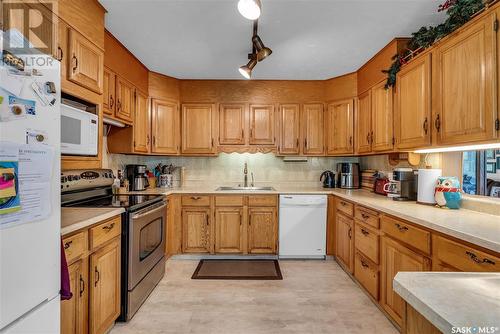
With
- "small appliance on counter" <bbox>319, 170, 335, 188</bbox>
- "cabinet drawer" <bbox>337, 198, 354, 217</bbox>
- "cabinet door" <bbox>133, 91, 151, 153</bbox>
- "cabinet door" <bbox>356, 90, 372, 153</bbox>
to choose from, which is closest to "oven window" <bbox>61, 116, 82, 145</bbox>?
"cabinet door" <bbox>133, 91, 151, 153</bbox>

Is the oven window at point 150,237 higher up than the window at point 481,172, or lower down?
lower down

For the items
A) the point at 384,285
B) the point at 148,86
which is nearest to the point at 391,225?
the point at 384,285

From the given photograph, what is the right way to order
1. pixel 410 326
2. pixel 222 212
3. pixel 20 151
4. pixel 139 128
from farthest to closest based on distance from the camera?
pixel 222 212 < pixel 139 128 < pixel 20 151 < pixel 410 326

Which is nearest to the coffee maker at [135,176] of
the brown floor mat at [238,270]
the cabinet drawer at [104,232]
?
the brown floor mat at [238,270]

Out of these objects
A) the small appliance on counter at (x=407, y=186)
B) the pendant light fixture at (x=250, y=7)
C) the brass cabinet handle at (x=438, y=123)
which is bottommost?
the small appliance on counter at (x=407, y=186)

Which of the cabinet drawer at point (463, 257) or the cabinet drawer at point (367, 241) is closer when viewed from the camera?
the cabinet drawer at point (463, 257)

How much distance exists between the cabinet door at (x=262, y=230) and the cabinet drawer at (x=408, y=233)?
150cm

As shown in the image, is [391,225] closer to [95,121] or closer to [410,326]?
[410,326]

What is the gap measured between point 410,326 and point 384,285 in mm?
1626

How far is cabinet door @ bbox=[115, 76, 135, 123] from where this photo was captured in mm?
2680

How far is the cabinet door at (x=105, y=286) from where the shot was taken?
1.62m

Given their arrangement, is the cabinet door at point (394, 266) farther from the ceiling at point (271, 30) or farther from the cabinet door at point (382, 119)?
the ceiling at point (271, 30)

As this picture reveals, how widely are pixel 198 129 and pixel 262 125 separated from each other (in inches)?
35.7

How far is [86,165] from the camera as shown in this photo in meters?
2.00
